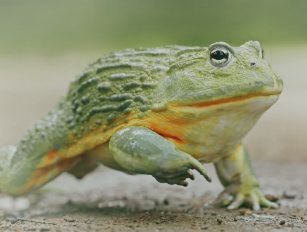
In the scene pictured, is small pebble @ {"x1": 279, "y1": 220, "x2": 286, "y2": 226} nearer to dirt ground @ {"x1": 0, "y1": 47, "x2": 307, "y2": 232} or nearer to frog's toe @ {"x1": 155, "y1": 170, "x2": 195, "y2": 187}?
dirt ground @ {"x1": 0, "y1": 47, "x2": 307, "y2": 232}

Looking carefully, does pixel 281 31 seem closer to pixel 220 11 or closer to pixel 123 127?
pixel 220 11

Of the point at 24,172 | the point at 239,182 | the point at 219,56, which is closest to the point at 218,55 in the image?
the point at 219,56

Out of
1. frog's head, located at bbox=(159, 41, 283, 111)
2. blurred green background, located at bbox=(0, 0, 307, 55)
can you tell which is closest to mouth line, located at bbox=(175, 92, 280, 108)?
frog's head, located at bbox=(159, 41, 283, 111)

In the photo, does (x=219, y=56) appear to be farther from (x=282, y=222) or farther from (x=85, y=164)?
(x=85, y=164)

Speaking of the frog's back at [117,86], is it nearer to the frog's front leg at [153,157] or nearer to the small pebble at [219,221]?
the frog's front leg at [153,157]

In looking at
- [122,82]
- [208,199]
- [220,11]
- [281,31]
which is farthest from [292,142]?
[220,11]

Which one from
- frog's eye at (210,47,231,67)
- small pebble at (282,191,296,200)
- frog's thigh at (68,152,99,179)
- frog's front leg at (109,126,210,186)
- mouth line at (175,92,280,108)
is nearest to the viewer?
frog's front leg at (109,126,210,186)

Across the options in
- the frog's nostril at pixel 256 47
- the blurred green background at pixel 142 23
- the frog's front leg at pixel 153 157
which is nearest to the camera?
the frog's front leg at pixel 153 157

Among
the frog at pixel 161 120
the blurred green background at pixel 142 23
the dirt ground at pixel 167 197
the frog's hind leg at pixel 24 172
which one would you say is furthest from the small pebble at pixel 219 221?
the blurred green background at pixel 142 23
